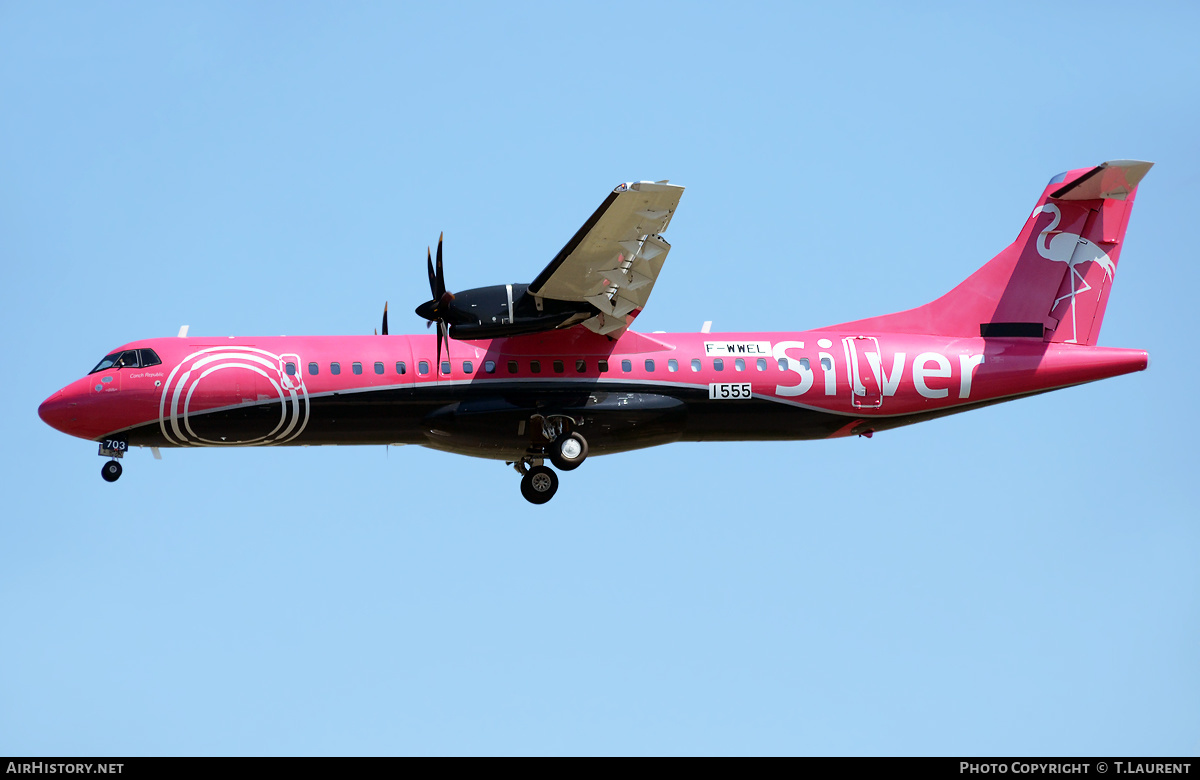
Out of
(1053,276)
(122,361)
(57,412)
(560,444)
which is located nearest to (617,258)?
(560,444)

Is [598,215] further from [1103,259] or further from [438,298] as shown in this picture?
[1103,259]

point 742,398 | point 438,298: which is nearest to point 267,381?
point 438,298

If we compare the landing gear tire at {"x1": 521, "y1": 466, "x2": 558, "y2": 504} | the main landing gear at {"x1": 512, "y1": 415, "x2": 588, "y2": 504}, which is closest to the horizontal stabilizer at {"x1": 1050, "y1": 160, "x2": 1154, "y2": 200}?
the main landing gear at {"x1": 512, "y1": 415, "x2": 588, "y2": 504}

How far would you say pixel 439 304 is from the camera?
78.0ft

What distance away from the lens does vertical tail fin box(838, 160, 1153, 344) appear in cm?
2755

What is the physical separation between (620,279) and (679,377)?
8.09 feet

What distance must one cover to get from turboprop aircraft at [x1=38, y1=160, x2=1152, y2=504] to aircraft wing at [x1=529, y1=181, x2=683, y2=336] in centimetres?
4

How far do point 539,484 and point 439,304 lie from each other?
4352 mm

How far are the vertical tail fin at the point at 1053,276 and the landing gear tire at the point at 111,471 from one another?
47.6 feet

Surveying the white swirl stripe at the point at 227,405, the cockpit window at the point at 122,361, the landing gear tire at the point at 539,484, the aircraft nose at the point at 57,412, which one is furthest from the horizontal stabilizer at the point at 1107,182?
the aircraft nose at the point at 57,412

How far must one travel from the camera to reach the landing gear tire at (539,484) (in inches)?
1019

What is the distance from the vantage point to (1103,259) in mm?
28281

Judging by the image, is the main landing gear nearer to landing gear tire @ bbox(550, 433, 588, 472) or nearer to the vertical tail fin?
landing gear tire @ bbox(550, 433, 588, 472)

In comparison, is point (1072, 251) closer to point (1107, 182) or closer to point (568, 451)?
point (1107, 182)
